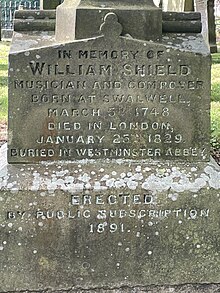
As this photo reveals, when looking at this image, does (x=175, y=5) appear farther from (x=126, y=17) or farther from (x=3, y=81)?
(x=126, y=17)

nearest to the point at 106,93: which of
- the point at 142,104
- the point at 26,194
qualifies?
the point at 142,104

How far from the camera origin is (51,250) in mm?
3711

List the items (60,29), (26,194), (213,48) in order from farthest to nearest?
(213,48) → (60,29) → (26,194)

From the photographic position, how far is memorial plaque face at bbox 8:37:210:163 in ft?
12.2

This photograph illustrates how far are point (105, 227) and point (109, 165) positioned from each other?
376mm

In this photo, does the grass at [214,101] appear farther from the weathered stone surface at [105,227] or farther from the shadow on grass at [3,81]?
the weathered stone surface at [105,227]

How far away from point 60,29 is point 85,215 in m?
1.15

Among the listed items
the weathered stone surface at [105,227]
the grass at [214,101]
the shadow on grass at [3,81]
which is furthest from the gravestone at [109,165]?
the shadow on grass at [3,81]

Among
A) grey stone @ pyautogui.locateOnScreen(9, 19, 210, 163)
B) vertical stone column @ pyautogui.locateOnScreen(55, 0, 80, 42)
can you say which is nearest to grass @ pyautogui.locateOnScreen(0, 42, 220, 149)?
grey stone @ pyautogui.locateOnScreen(9, 19, 210, 163)

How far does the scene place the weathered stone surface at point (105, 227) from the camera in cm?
368

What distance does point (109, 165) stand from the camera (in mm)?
3832

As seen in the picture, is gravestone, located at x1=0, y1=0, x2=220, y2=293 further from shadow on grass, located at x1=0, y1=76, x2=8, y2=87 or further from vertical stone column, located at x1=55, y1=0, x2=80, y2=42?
shadow on grass, located at x1=0, y1=76, x2=8, y2=87

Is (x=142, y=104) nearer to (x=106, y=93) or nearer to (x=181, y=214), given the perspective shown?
(x=106, y=93)

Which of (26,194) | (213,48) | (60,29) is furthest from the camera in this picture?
(213,48)
